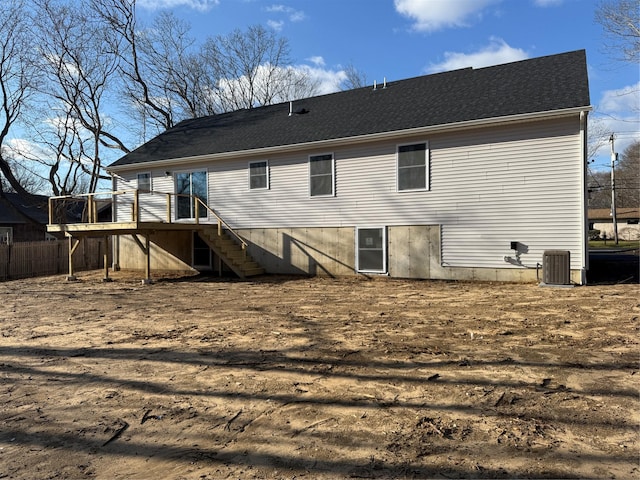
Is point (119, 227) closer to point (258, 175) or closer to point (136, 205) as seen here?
point (136, 205)

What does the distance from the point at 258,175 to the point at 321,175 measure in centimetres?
244

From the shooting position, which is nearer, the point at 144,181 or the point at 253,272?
the point at 253,272

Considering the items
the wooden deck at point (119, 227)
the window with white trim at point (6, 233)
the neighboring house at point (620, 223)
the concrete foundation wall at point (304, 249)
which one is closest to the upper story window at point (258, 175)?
the concrete foundation wall at point (304, 249)

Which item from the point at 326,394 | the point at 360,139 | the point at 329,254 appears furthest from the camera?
the point at 329,254

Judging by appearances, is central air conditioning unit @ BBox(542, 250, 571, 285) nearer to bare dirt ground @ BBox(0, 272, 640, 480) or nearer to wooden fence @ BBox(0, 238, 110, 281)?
bare dirt ground @ BBox(0, 272, 640, 480)

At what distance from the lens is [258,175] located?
1466 cm

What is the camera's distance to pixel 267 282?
12695mm

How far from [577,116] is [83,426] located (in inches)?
452

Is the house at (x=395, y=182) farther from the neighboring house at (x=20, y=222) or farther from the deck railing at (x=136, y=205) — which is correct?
the neighboring house at (x=20, y=222)

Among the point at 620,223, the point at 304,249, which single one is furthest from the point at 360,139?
the point at 620,223

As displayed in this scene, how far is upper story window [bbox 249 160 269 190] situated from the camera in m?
14.5

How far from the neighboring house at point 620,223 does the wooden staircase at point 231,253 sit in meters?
41.9

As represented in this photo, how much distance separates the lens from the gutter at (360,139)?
10344 mm

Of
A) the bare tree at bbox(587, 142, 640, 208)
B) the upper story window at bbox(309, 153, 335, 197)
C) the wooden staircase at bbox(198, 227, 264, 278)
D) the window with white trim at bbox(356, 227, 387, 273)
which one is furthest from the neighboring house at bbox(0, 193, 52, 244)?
the bare tree at bbox(587, 142, 640, 208)
